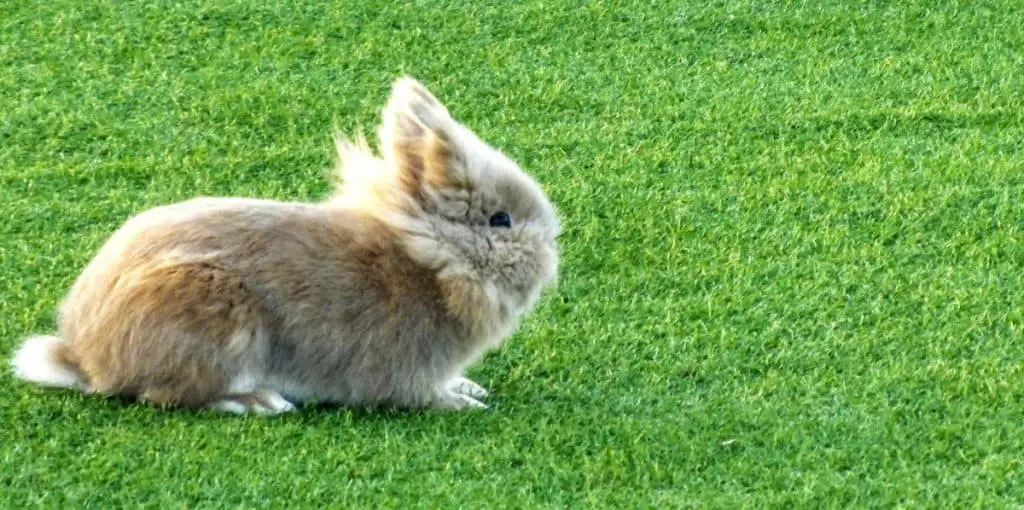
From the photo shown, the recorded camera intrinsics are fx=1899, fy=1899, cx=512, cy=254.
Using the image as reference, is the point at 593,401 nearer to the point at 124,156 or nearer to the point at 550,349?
the point at 550,349

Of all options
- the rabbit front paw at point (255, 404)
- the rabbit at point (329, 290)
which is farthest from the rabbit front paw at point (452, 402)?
the rabbit front paw at point (255, 404)

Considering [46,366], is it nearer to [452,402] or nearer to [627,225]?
[452,402]

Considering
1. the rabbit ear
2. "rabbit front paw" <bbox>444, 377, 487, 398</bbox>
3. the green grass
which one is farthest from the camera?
"rabbit front paw" <bbox>444, 377, 487, 398</bbox>

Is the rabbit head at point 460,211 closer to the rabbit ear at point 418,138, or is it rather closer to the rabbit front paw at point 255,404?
the rabbit ear at point 418,138

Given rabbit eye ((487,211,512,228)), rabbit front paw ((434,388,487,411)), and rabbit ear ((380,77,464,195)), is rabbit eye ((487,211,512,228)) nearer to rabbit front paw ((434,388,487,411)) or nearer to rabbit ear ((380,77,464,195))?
rabbit ear ((380,77,464,195))

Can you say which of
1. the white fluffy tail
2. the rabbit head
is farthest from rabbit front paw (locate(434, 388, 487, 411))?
the white fluffy tail

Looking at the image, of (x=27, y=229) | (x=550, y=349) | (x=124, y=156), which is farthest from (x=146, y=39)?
(x=550, y=349)

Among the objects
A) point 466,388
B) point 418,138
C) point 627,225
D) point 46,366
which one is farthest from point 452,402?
point 627,225
